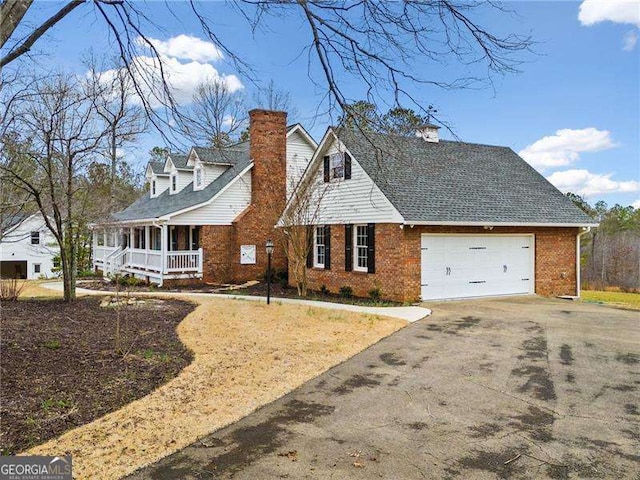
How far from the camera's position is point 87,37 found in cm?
609

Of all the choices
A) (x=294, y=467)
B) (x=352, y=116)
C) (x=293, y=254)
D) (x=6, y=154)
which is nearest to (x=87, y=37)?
(x=352, y=116)

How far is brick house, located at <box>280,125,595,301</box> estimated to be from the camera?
588 inches

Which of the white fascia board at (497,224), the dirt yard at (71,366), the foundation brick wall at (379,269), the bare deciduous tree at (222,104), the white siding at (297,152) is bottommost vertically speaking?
the dirt yard at (71,366)

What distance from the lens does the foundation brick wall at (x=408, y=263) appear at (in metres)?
14.7

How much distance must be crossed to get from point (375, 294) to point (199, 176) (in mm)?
12122

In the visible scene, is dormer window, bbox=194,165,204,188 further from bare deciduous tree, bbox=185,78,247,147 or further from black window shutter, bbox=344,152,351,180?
black window shutter, bbox=344,152,351,180

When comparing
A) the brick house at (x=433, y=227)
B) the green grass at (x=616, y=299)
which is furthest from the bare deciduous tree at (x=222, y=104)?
the green grass at (x=616, y=299)

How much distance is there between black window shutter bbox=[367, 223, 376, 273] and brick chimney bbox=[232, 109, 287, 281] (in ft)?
20.9

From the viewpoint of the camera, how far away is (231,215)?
2155 centimetres

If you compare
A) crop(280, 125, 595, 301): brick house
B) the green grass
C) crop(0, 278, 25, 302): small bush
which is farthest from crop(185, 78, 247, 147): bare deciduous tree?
the green grass

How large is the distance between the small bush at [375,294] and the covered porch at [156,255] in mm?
8491

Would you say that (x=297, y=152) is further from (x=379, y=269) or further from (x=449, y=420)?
(x=449, y=420)

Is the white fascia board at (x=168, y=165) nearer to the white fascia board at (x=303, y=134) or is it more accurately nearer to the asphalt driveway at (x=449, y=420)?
the white fascia board at (x=303, y=134)

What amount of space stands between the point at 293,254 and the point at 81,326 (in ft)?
33.8
